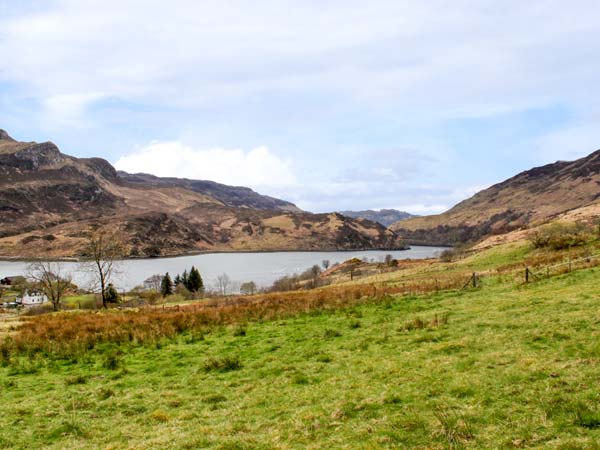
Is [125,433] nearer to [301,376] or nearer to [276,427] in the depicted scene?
[276,427]

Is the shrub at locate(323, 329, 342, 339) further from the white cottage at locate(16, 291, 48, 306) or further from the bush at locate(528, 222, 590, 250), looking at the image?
the white cottage at locate(16, 291, 48, 306)

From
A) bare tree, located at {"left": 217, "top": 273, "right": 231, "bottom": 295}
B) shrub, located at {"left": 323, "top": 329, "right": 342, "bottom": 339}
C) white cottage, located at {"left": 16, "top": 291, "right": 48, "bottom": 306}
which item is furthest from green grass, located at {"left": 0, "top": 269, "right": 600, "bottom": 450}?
white cottage, located at {"left": 16, "top": 291, "right": 48, "bottom": 306}

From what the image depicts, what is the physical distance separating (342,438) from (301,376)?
5219mm

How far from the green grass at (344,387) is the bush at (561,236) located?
33.0 meters

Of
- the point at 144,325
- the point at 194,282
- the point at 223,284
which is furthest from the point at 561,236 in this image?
the point at 223,284

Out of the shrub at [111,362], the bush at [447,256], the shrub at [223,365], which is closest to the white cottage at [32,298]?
the bush at [447,256]

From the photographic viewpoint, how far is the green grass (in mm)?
9344

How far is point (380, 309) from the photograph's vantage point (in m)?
26.5

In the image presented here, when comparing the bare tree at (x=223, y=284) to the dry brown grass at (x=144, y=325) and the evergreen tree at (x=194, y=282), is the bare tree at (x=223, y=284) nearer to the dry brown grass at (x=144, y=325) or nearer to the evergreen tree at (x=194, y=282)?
the evergreen tree at (x=194, y=282)

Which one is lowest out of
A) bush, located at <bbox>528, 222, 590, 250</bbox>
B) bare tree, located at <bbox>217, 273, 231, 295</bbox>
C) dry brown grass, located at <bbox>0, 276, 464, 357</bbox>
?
bare tree, located at <bbox>217, 273, 231, 295</bbox>

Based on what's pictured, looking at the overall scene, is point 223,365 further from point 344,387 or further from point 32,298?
point 32,298

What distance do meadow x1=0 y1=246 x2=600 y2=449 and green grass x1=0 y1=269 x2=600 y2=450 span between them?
47 millimetres

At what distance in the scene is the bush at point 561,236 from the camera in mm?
51812

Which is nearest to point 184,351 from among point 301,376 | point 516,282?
point 301,376
